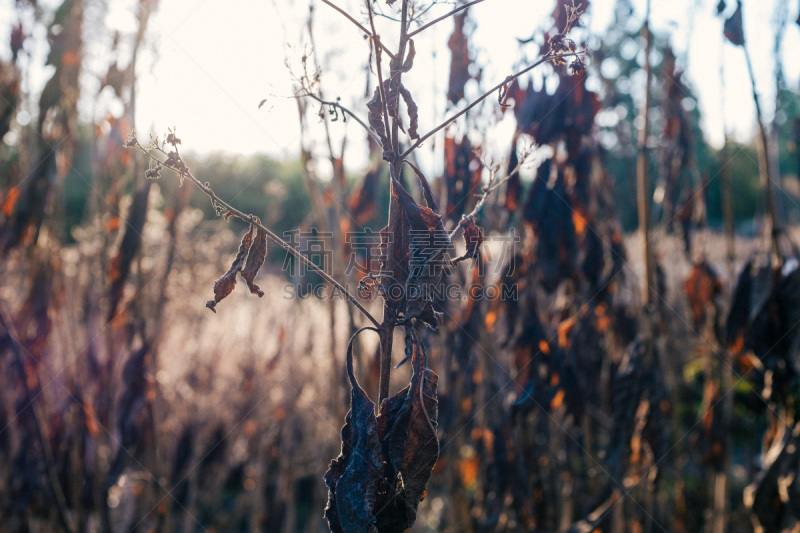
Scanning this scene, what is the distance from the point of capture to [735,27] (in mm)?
1327

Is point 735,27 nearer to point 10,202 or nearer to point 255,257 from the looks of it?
point 255,257

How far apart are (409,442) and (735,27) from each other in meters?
1.29

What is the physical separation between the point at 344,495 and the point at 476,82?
128 cm

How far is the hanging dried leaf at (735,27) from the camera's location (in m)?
1.32

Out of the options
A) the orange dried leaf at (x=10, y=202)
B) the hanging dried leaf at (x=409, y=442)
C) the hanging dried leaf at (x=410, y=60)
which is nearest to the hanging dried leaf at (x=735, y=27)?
the hanging dried leaf at (x=410, y=60)

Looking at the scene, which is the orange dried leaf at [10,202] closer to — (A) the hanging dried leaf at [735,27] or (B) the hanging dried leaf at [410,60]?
(B) the hanging dried leaf at [410,60]

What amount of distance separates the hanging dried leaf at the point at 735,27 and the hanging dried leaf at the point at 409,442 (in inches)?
46.5

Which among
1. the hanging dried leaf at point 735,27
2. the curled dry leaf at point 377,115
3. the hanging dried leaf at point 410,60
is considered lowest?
the curled dry leaf at point 377,115

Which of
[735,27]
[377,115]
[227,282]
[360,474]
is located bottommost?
[360,474]

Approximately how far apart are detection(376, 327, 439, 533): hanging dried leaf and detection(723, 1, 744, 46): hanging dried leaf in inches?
46.5

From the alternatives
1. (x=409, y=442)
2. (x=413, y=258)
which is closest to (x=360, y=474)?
(x=409, y=442)

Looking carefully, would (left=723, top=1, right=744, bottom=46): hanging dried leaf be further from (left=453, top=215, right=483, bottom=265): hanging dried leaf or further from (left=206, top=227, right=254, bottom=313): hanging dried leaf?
(left=206, top=227, right=254, bottom=313): hanging dried leaf

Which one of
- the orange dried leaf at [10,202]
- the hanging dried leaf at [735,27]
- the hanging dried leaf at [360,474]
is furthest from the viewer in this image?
the orange dried leaf at [10,202]

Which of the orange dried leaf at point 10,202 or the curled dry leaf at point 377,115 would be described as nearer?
the curled dry leaf at point 377,115
